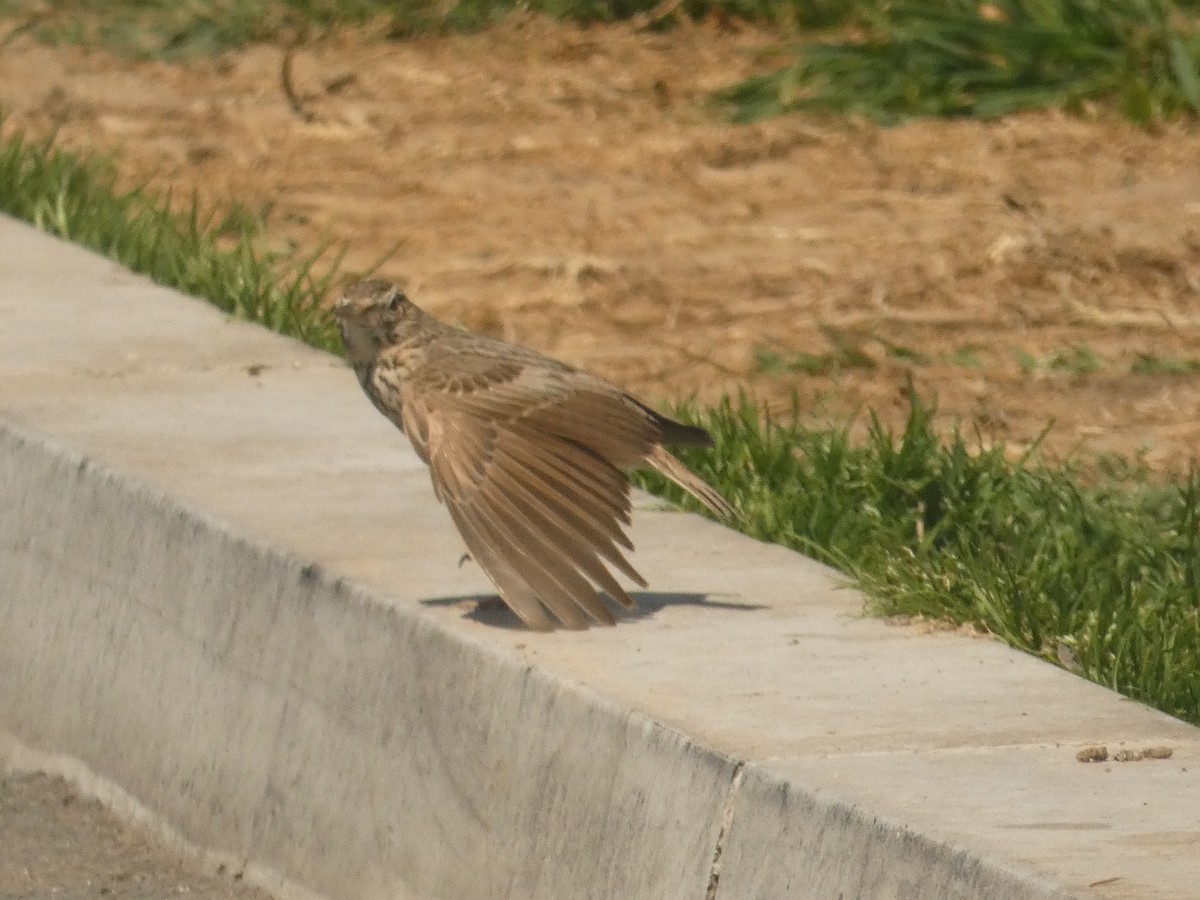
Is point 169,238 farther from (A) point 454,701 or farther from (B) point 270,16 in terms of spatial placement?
(A) point 454,701

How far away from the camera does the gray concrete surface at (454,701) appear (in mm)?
4141

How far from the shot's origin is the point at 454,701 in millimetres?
4820

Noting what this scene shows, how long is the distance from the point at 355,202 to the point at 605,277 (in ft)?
3.90

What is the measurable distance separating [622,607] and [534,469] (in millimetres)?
335

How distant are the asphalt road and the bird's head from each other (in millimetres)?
1066


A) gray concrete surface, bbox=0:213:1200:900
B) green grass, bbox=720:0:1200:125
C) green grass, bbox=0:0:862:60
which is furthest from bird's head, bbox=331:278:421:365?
green grass, bbox=0:0:862:60

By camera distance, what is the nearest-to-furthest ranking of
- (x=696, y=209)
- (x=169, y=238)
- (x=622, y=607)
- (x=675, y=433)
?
(x=622, y=607), (x=675, y=433), (x=169, y=238), (x=696, y=209)

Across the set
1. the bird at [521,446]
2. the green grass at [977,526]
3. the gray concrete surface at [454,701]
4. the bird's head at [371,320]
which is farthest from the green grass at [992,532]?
the bird's head at [371,320]

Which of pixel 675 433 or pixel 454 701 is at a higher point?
pixel 675 433

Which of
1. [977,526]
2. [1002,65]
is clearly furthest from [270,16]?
[977,526]

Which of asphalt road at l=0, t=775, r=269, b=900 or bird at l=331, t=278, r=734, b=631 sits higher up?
bird at l=331, t=278, r=734, b=631

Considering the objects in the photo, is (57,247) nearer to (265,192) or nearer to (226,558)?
(265,192)

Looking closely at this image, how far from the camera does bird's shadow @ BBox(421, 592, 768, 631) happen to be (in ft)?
16.4

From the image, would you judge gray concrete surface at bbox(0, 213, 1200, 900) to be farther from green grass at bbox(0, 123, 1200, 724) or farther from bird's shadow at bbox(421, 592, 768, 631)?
green grass at bbox(0, 123, 1200, 724)
